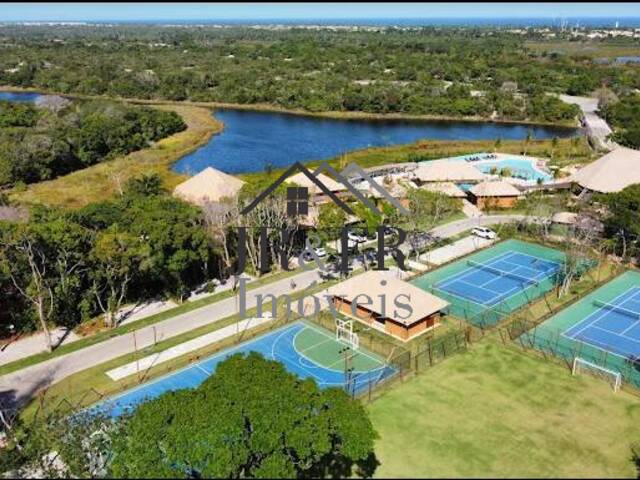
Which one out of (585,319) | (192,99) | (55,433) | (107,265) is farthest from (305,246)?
(192,99)

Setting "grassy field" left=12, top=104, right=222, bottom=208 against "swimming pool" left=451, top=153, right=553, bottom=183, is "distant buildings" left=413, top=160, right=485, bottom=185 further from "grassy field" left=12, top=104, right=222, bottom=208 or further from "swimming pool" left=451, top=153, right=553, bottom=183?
"grassy field" left=12, top=104, right=222, bottom=208

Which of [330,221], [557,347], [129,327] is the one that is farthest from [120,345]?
[557,347]

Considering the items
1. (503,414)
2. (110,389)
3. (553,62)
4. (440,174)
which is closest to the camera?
(503,414)

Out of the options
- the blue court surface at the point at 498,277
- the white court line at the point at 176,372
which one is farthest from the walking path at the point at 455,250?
the white court line at the point at 176,372

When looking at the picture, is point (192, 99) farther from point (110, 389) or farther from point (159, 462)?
point (159, 462)

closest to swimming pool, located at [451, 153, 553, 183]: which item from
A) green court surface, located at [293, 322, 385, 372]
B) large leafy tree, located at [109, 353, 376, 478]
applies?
green court surface, located at [293, 322, 385, 372]
